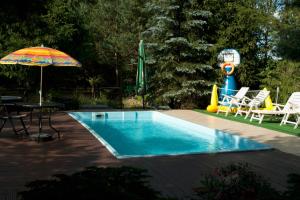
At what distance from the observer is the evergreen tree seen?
1543 centimetres

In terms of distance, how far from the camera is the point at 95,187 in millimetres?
2211

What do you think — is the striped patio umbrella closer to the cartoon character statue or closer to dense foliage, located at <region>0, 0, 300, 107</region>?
dense foliage, located at <region>0, 0, 300, 107</region>

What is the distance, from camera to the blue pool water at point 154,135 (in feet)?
27.7

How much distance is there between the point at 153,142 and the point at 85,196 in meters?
8.02

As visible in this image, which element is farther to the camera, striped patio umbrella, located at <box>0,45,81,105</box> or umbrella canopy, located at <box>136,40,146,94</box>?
umbrella canopy, located at <box>136,40,146,94</box>

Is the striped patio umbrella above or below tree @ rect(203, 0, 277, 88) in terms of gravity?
below

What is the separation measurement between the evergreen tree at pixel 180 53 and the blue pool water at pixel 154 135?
2.15m

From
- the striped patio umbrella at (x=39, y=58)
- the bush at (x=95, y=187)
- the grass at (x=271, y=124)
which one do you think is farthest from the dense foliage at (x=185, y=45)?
the bush at (x=95, y=187)

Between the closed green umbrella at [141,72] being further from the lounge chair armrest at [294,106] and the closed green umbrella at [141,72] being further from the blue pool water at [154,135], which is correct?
the lounge chair armrest at [294,106]

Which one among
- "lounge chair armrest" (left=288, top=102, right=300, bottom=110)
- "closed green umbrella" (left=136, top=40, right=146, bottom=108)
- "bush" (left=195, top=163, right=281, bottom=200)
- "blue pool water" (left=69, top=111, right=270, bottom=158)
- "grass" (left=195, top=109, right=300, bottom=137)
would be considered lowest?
"blue pool water" (left=69, top=111, right=270, bottom=158)

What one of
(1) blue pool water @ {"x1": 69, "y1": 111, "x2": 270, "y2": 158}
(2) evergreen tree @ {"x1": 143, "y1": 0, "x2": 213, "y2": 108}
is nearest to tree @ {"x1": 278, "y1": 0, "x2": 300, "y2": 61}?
(1) blue pool water @ {"x1": 69, "y1": 111, "x2": 270, "y2": 158}

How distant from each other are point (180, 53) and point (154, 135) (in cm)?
537

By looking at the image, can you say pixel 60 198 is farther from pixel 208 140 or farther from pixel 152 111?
pixel 152 111

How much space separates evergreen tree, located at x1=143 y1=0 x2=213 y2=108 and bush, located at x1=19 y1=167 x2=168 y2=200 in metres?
12.9
